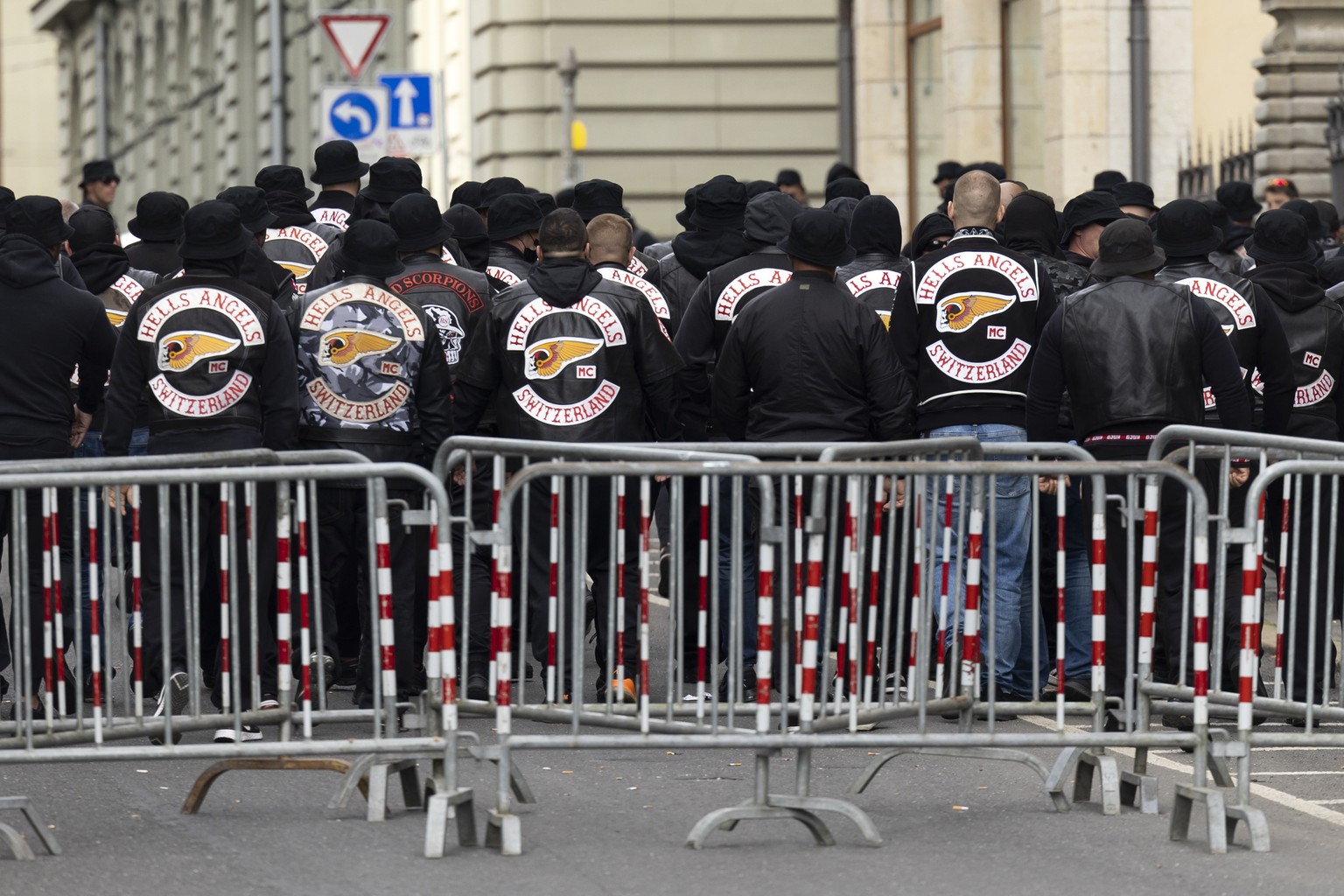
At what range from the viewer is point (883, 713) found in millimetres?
7992

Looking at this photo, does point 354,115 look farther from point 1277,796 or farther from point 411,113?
point 1277,796

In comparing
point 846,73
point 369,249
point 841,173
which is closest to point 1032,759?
point 369,249

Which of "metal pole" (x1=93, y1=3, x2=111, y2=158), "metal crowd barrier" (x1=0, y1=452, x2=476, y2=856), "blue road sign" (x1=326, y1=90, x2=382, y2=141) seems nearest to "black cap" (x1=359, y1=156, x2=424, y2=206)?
"metal crowd barrier" (x1=0, y1=452, x2=476, y2=856)

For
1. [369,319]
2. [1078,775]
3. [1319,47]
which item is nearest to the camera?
[1078,775]

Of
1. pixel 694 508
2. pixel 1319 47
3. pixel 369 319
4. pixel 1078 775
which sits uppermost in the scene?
pixel 1319 47

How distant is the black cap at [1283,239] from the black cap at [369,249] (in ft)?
10.8

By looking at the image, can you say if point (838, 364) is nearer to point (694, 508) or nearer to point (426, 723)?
point (694, 508)

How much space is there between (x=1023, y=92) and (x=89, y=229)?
579 inches

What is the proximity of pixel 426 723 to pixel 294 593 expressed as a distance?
2375mm

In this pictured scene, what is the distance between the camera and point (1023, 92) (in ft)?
82.9

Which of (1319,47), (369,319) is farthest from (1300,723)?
(1319,47)

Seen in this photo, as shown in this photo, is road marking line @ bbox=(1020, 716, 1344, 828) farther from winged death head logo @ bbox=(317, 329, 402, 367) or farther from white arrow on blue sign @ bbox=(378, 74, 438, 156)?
white arrow on blue sign @ bbox=(378, 74, 438, 156)

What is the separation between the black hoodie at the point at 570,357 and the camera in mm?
10352

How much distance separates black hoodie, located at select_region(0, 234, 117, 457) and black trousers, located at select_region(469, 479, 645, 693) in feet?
5.38
